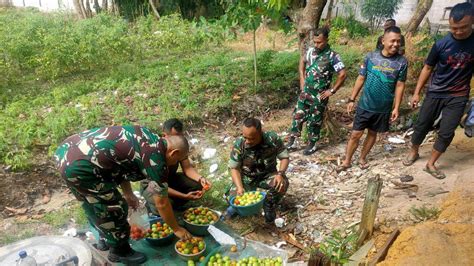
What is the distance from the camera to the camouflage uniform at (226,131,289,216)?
3949mm

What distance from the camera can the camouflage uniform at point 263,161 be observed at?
13.0ft

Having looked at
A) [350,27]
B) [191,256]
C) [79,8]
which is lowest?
[191,256]

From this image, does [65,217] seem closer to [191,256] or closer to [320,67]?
[191,256]

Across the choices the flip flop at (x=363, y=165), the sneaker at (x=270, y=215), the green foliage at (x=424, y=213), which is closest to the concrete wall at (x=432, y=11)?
the flip flop at (x=363, y=165)

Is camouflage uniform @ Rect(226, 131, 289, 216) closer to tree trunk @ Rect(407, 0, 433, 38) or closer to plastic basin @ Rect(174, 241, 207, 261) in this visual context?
plastic basin @ Rect(174, 241, 207, 261)

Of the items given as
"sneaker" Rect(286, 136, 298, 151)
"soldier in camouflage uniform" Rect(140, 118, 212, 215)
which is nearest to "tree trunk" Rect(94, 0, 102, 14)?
"sneaker" Rect(286, 136, 298, 151)

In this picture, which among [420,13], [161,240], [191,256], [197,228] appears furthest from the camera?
[420,13]

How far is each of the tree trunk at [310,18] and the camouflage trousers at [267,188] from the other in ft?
8.47

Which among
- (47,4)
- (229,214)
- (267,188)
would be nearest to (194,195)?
(229,214)

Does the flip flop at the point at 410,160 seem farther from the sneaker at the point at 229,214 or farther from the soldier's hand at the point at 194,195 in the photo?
the soldier's hand at the point at 194,195

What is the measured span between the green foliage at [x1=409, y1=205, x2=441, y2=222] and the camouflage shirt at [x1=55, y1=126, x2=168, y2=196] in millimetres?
2550

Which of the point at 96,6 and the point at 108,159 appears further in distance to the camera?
the point at 96,6

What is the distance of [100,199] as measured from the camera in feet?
10.7

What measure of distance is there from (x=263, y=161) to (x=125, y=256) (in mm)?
1762
